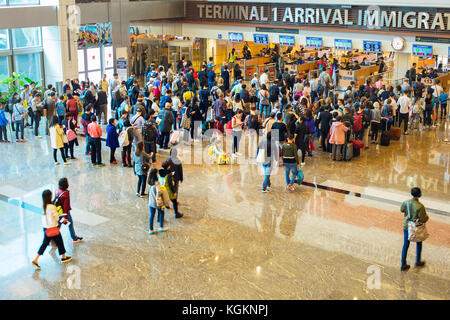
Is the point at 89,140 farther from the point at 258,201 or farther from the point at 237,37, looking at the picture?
the point at 237,37

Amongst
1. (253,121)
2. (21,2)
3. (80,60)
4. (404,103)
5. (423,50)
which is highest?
(21,2)

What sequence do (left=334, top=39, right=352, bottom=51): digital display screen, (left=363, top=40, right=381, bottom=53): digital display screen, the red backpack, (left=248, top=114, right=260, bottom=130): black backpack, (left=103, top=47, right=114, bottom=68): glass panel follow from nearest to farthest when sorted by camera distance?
1. (left=248, top=114, right=260, bottom=130): black backpack
2. the red backpack
3. (left=363, top=40, right=381, bottom=53): digital display screen
4. (left=334, top=39, right=352, bottom=51): digital display screen
5. (left=103, top=47, right=114, bottom=68): glass panel

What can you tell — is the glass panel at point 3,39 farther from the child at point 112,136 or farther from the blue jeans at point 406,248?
the blue jeans at point 406,248

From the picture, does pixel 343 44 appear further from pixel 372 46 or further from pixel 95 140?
pixel 95 140

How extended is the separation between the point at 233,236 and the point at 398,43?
1433cm

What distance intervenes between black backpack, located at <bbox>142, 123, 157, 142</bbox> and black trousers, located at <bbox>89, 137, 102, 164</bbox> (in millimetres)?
1186

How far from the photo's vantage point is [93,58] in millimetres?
24094

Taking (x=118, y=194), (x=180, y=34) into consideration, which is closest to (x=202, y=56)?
(x=180, y=34)

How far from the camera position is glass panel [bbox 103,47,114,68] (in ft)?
80.6

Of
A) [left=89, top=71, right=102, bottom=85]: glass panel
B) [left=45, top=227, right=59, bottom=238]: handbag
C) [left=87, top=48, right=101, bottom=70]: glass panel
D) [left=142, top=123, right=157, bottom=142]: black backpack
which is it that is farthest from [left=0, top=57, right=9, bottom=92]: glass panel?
[left=45, top=227, right=59, bottom=238]: handbag

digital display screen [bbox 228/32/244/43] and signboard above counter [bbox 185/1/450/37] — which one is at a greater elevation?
signboard above counter [bbox 185/1/450/37]

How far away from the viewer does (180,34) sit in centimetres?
2777

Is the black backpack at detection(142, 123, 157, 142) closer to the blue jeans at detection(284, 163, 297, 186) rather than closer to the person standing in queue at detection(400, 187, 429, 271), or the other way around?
the blue jeans at detection(284, 163, 297, 186)

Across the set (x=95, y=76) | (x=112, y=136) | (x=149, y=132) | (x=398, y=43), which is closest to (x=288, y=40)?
(x=398, y=43)
